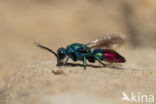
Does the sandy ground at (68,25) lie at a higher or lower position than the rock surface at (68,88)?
higher

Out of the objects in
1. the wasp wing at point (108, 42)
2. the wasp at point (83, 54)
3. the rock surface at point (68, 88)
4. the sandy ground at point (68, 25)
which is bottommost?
the rock surface at point (68, 88)

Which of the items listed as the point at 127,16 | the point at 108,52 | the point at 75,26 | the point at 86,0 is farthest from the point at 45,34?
the point at 108,52

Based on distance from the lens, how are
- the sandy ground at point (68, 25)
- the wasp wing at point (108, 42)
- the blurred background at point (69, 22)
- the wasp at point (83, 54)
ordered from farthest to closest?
1. the blurred background at point (69, 22)
2. the sandy ground at point (68, 25)
3. the wasp wing at point (108, 42)
4. the wasp at point (83, 54)

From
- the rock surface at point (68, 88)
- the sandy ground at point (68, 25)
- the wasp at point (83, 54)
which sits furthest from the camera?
the sandy ground at point (68, 25)

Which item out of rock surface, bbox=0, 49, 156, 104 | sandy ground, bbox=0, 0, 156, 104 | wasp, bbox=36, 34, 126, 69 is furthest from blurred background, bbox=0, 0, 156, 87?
rock surface, bbox=0, 49, 156, 104

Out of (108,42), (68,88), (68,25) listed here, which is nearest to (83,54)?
(108,42)

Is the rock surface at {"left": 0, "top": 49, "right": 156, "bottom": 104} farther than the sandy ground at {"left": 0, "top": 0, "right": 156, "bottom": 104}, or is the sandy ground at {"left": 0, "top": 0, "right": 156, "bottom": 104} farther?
the sandy ground at {"left": 0, "top": 0, "right": 156, "bottom": 104}

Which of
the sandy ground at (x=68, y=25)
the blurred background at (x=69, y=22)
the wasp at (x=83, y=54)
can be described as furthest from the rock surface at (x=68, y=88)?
the blurred background at (x=69, y=22)

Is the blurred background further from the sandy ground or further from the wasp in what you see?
the wasp

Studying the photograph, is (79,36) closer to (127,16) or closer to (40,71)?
(127,16)

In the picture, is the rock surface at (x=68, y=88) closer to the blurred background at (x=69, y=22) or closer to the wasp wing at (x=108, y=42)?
the wasp wing at (x=108, y=42)
